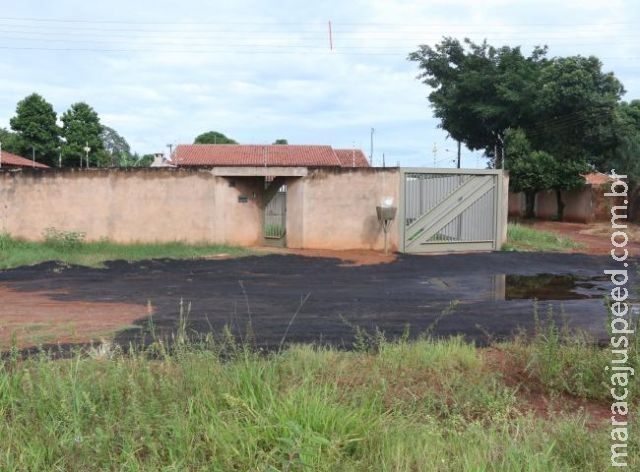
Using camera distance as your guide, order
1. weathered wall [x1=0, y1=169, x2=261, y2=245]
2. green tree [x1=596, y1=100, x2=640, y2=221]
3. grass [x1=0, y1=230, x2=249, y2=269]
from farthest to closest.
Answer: green tree [x1=596, y1=100, x2=640, y2=221] < weathered wall [x1=0, y1=169, x2=261, y2=245] < grass [x1=0, y1=230, x2=249, y2=269]

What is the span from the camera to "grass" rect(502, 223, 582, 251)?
16.9 meters

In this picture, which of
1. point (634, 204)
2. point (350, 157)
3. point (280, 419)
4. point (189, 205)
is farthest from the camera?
point (350, 157)

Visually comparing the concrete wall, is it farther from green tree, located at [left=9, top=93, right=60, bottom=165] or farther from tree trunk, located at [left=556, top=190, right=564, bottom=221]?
green tree, located at [left=9, top=93, right=60, bottom=165]

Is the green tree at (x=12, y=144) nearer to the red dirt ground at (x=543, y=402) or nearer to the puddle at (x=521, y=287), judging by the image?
the puddle at (x=521, y=287)

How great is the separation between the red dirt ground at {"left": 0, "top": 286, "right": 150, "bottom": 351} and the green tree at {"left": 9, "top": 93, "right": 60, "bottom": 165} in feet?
118

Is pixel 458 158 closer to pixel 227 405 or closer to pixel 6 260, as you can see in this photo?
pixel 6 260

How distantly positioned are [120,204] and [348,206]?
5.89 metres

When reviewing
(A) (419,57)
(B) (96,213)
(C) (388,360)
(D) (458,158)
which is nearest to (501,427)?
(C) (388,360)

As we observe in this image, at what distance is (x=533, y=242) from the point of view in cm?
1777

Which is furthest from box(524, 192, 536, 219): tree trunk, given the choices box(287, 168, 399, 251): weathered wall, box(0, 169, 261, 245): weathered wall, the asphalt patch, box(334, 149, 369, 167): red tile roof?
box(334, 149, 369, 167): red tile roof

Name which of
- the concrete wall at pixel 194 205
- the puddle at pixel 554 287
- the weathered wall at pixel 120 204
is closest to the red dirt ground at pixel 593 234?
the puddle at pixel 554 287

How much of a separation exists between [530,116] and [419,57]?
23.1 feet

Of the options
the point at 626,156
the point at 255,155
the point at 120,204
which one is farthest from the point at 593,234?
the point at 255,155

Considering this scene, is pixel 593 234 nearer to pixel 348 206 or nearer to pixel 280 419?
pixel 348 206
